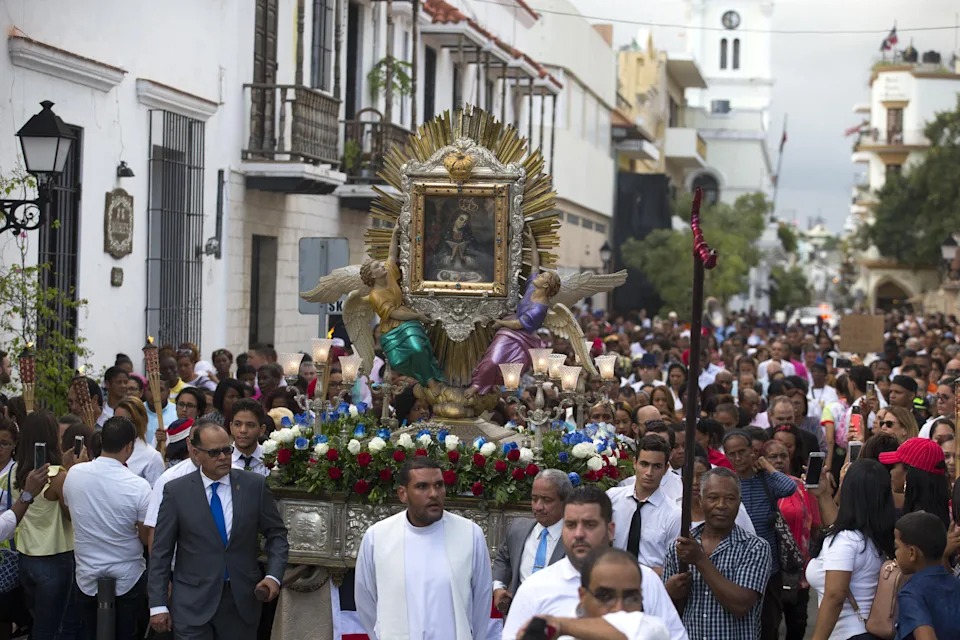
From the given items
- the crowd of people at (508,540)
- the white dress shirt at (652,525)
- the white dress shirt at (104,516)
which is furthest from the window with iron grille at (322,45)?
the white dress shirt at (652,525)

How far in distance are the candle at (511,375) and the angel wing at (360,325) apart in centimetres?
119

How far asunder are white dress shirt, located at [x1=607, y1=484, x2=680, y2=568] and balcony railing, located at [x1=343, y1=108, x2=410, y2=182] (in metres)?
16.6

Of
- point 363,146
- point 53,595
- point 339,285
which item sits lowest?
point 53,595

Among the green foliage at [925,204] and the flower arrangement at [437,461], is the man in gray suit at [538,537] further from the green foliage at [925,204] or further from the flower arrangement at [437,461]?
the green foliage at [925,204]

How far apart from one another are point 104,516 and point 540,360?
3054 millimetres

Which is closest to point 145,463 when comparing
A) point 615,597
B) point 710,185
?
point 615,597

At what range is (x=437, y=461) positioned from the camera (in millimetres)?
9680

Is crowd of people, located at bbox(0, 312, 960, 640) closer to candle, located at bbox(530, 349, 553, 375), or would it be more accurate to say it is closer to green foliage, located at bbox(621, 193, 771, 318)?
candle, located at bbox(530, 349, 553, 375)

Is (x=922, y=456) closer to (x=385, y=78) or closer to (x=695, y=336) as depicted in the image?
(x=695, y=336)

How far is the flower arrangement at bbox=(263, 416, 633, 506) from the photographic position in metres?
9.62

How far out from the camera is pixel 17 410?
10.9 metres

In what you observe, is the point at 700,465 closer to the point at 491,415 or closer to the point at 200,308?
the point at 491,415

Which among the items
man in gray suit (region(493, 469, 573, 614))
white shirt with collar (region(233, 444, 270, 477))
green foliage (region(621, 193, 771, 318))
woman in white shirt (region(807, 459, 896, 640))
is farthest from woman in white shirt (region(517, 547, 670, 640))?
green foliage (region(621, 193, 771, 318))

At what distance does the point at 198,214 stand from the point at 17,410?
30.6 feet
